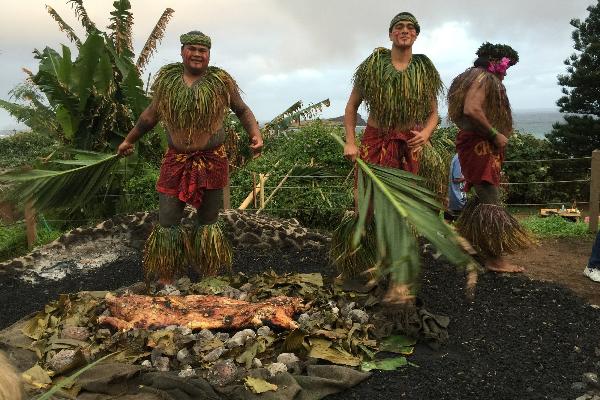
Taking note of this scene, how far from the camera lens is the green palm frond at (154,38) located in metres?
8.54

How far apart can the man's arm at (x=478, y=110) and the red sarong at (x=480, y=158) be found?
0.44ft

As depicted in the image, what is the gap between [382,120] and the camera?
368 centimetres

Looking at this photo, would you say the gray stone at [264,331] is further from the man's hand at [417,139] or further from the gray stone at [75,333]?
the man's hand at [417,139]

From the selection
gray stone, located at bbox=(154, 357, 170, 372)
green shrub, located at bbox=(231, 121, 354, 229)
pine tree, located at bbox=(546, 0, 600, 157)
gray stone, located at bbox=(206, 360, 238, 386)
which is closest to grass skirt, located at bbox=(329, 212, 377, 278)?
gray stone, located at bbox=(206, 360, 238, 386)

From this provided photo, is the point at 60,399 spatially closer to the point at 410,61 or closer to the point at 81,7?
the point at 410,61

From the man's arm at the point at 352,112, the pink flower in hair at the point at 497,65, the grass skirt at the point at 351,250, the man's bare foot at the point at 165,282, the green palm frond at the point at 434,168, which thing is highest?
the pink flower in hair at the point at 497,65

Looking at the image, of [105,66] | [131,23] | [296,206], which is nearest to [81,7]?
[131,23]

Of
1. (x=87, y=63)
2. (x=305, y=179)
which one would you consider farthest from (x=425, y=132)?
(x=305, y=179)

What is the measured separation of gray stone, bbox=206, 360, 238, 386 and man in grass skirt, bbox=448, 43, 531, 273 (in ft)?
7.50

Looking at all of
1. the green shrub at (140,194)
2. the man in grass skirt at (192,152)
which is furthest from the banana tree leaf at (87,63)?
the man in grass skirt at (192,152)

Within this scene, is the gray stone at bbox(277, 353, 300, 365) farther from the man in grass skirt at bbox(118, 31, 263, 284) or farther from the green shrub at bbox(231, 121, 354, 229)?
the green shrub at bbox(231, 121, 354, 229)

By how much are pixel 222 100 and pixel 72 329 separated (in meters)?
1.59

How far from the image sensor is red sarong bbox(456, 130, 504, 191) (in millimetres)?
4152

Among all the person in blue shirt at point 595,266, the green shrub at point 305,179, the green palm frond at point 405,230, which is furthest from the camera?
the green shrub at point 305,179
